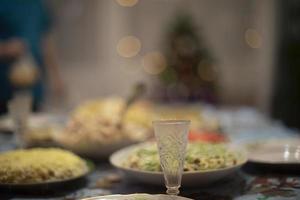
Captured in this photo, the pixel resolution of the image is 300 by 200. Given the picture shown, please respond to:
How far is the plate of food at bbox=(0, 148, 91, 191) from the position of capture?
3.53 ft

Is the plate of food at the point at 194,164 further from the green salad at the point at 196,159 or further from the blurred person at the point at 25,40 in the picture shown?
the blurred person at the point at 25,40

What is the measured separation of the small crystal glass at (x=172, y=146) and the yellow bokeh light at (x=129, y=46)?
4106 mm

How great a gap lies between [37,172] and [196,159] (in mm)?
360

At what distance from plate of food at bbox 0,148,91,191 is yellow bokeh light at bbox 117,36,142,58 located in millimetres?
3894

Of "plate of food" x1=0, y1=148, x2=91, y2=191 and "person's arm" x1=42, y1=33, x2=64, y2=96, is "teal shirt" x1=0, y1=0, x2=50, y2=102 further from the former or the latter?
"plate of food" x1=0, y1=148, x2=91, y2=191

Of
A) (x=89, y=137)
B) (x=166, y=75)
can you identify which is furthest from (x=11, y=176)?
(x=166, y=75)

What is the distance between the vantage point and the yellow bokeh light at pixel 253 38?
5.01m

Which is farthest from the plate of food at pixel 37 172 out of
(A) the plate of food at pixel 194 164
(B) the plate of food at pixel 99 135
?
(B) the plate of food at pixel 99 135

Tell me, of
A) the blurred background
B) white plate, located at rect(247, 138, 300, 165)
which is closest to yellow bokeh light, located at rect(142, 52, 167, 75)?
the blurred background

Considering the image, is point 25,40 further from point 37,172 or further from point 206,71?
point 37,172

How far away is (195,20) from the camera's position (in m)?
5.02

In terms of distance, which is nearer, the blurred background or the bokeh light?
the bokeh light

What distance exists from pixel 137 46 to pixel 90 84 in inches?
25.0

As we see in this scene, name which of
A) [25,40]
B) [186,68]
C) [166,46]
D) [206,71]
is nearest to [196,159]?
[25,40]
